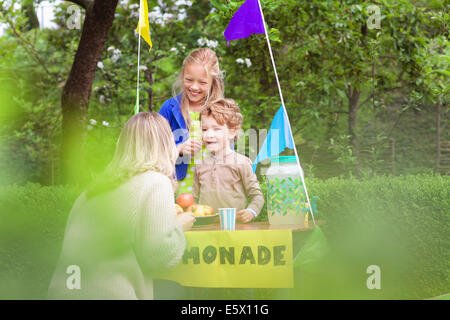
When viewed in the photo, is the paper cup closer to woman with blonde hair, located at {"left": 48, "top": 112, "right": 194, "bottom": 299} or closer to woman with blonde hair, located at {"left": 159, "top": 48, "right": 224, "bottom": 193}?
woman with blonde hair, located at {"left": 48, "top": 112, "right": 194, "bottom": 299}

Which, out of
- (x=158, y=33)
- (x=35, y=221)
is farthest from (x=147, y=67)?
(x=35, y=221)

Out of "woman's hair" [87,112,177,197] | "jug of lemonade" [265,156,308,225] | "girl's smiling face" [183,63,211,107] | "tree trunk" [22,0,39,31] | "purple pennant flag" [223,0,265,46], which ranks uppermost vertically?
"tree trunk" [22,0,39,31]

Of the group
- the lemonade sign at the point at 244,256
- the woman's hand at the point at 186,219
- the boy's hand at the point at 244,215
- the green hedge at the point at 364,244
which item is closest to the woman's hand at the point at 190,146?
the boy's hand at the point at 244,215

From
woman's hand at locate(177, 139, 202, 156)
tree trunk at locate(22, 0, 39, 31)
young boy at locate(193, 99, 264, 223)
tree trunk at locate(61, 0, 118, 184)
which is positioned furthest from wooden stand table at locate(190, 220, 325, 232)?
tree trunk at locate(22, 0, 39, 31)

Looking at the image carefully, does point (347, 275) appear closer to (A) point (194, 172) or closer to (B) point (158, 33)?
(A) point (194, 172)

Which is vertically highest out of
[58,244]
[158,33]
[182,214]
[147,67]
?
[158,33]

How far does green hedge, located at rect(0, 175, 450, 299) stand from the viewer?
343 cm

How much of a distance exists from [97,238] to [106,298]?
0.78 ft

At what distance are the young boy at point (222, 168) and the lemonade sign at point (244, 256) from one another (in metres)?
0.56

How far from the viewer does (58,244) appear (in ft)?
11.4

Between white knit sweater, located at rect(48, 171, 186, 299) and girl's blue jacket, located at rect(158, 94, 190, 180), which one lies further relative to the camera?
girl's blue jacket, located at rect(158, 94, 190, 180)

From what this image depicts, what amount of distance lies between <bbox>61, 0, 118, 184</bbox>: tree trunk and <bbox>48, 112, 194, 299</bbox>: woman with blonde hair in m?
3.12

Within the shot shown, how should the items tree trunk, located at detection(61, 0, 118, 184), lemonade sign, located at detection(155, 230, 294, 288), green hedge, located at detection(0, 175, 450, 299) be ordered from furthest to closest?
tree trunk, located at detection(61, 0, 118, 184)
green hedge, located at detection(0, 175, 450, 299)
lemonade sign, located at detection(155, 230, 294, 288)

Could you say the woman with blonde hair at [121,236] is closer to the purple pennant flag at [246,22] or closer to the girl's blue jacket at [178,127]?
the girl's blue jacket at [178,127]
